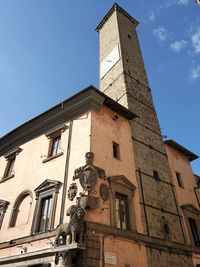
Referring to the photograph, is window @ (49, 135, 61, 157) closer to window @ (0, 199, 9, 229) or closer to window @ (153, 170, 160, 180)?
window @ (0, 199, 9, 229)

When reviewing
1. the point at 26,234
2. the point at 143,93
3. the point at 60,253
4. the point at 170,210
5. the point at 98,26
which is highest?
the point at 98,26

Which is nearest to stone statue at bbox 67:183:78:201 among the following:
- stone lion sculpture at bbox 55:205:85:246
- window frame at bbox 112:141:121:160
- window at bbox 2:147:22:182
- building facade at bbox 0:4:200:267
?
building facade at bbox 0:4:200:267

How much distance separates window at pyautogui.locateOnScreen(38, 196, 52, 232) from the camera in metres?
9.91

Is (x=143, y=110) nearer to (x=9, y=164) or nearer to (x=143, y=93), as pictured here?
(x=143, y=93)

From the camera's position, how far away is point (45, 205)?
1062 cm

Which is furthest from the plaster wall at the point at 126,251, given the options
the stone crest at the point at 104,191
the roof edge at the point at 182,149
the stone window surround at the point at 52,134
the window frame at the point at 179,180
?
the roof edge at the point at 182,149

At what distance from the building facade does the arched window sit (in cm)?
5

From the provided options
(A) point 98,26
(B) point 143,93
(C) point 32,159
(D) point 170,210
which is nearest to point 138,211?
(D) point 170,210

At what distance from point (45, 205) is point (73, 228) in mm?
3131

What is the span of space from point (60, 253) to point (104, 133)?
5865 millimetres

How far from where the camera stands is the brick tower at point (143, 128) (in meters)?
11.5

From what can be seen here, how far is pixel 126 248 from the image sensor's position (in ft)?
30.2

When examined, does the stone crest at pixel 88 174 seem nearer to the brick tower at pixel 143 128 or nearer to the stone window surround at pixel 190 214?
the brick tower at pixel 143 128

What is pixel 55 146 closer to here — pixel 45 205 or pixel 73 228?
pixel 45 205
